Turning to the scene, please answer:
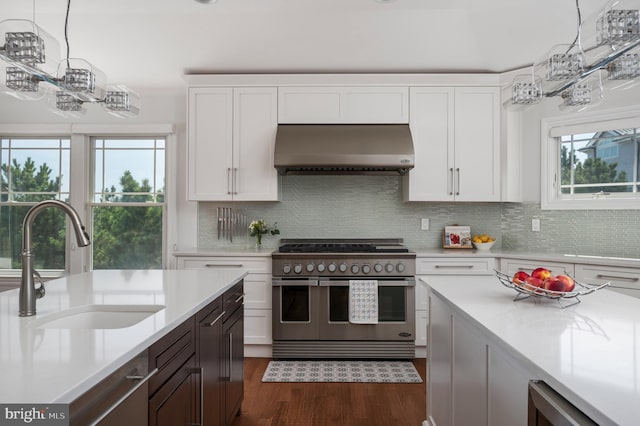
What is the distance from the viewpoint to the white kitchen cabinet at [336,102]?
13.0ft

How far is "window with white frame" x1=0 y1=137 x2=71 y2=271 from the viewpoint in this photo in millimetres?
4500

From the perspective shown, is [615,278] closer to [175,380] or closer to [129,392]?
[175,380]

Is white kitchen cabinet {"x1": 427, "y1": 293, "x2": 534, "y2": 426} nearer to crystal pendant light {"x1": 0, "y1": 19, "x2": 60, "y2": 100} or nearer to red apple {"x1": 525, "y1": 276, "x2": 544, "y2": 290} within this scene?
red apple {"x1": 525, "y1": 276, "x2": 544, "y2": 290}

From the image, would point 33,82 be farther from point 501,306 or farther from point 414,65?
point 414,65

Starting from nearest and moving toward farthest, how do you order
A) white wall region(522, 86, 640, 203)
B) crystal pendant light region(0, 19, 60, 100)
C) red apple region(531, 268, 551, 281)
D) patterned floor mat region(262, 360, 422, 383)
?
crystal pendant light region(0, 19, 60, 100) → red apple region(531, 268, 551, 281) → patterned floor mat region(262, 360, 422, 383) → white wall region(522, 86, 640, 203)

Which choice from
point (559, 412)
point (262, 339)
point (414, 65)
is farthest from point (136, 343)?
point (414, 65)

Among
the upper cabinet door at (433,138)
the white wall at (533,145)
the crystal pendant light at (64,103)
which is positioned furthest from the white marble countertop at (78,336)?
the white wall at (533,145)

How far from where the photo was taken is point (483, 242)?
4.03 metres

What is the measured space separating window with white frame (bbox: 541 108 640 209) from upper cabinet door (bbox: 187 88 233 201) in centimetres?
299

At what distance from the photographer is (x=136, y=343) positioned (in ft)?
3.84

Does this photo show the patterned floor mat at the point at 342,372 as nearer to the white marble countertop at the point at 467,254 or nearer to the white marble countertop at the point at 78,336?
the white marble countertop at the point at 467,254

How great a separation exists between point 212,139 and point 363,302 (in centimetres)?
208

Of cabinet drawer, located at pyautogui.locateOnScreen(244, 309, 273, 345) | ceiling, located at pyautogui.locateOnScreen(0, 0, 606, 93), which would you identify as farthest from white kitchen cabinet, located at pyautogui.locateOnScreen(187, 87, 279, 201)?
cabinet drawer, located at pyautogui.locateOnScreen(244, 309, 273, 345)

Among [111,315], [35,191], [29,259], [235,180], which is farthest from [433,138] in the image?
[35,191]
